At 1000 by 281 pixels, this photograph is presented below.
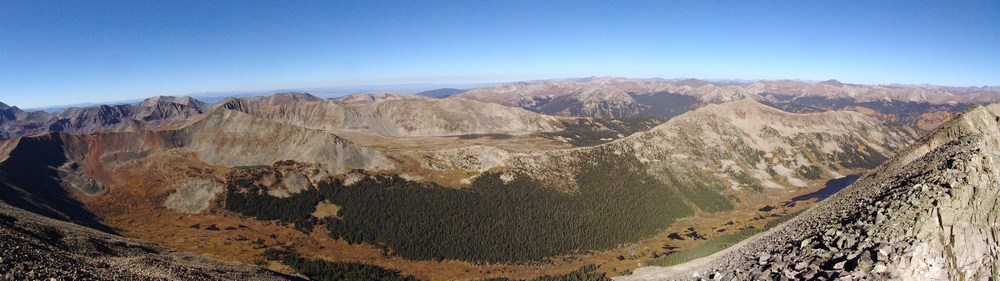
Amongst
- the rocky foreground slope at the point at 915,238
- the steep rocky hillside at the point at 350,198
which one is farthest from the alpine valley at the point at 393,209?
the steep rocky hillside at the point at 350,198

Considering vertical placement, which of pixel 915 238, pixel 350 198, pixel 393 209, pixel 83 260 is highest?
pixel 915 238

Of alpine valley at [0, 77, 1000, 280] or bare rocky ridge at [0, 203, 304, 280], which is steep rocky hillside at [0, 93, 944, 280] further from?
bare rocky ridge at [0, 203, 304, 280]

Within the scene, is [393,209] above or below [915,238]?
below

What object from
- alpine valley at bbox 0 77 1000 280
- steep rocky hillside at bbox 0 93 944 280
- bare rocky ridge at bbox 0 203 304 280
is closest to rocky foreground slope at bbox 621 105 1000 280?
alpine valley at bbox 0 77 1000 280

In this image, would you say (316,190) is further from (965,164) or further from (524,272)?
(965,164)

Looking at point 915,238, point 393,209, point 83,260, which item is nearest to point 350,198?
point 393,209

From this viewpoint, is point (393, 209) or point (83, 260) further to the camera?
point (393, 209)

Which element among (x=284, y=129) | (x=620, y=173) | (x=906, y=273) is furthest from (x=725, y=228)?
(x=284, y=129)

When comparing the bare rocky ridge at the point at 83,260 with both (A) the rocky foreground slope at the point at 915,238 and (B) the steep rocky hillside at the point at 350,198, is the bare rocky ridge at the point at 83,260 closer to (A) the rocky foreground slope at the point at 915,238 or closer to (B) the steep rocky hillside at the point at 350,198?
(B) the steep rocky hillside at the point at 350,198

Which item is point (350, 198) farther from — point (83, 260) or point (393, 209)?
point (83, 260)
